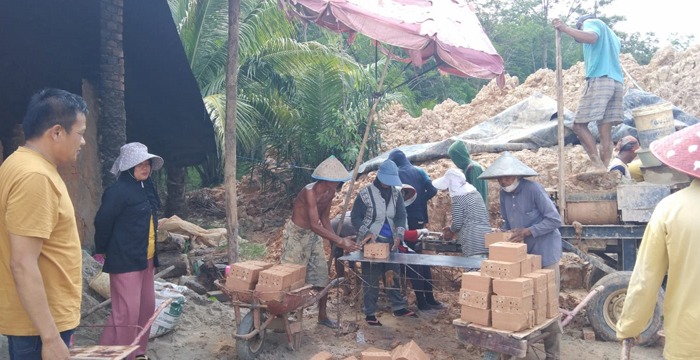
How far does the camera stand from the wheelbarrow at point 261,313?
525cm

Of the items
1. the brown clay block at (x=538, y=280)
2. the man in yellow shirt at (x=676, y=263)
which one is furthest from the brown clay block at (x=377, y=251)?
the man in yellow shirt at (x=676, y=263)

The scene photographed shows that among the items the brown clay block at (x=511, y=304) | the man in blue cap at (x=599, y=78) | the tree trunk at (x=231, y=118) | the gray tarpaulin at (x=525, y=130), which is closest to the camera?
the brown clay block at (x=511, y=304)

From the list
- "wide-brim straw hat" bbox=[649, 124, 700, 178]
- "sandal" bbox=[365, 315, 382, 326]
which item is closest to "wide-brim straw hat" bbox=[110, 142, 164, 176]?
"sandal" bbox=[365, 315, 382, 326]

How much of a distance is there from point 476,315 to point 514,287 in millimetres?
390

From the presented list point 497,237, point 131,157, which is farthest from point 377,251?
point 131,157

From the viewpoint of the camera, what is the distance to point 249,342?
18.1ft

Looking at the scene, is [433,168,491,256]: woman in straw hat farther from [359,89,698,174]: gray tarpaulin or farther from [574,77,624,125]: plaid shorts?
[359,89,698,174]: gray tarpaulin

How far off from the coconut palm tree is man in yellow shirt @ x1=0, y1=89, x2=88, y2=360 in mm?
9066

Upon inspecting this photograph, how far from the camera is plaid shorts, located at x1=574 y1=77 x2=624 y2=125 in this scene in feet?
23.6

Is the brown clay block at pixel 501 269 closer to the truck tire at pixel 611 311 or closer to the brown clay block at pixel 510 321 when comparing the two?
the brown clay block at pixel 510 321

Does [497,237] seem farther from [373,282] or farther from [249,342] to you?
[249,342]

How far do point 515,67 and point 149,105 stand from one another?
2227 centimetres

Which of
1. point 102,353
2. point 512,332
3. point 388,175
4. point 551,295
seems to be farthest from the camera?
point 388,175

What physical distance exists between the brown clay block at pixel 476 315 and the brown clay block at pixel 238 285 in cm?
198
